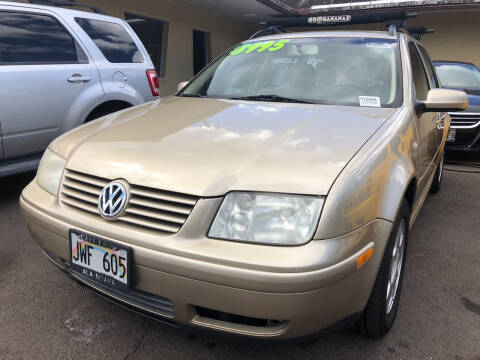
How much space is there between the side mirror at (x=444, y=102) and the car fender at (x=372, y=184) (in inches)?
17.3

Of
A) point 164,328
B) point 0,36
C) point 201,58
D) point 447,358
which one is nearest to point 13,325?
point 164,328

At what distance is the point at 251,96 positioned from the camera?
8.58 ft

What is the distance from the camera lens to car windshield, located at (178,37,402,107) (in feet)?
8.04

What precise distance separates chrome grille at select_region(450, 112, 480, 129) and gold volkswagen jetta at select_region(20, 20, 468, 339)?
404 cm

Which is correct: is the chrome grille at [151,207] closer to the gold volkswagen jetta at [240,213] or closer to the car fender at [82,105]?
the gold volkswagen jetta at [240,213]

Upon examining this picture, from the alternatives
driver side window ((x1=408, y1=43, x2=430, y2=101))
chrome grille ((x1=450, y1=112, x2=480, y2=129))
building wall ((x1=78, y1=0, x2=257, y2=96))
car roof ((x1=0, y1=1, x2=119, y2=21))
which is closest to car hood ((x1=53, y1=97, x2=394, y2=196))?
driver side window ((x1=408, y1=43, x2=430, y2=101))

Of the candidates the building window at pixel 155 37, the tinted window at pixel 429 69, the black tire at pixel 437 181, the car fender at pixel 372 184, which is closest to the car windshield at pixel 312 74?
the car fender at pixel 372 184

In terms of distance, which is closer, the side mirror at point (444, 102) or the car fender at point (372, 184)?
the car fender at point (372, 184)

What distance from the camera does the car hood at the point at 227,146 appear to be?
1556 millimetres

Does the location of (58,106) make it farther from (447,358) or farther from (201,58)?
(201,58)

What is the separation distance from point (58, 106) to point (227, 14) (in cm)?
984

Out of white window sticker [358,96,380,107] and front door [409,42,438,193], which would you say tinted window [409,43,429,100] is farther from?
white window sticker [358,96,380,107]

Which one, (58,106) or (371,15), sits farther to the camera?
(58,106)

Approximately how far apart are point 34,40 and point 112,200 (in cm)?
277
